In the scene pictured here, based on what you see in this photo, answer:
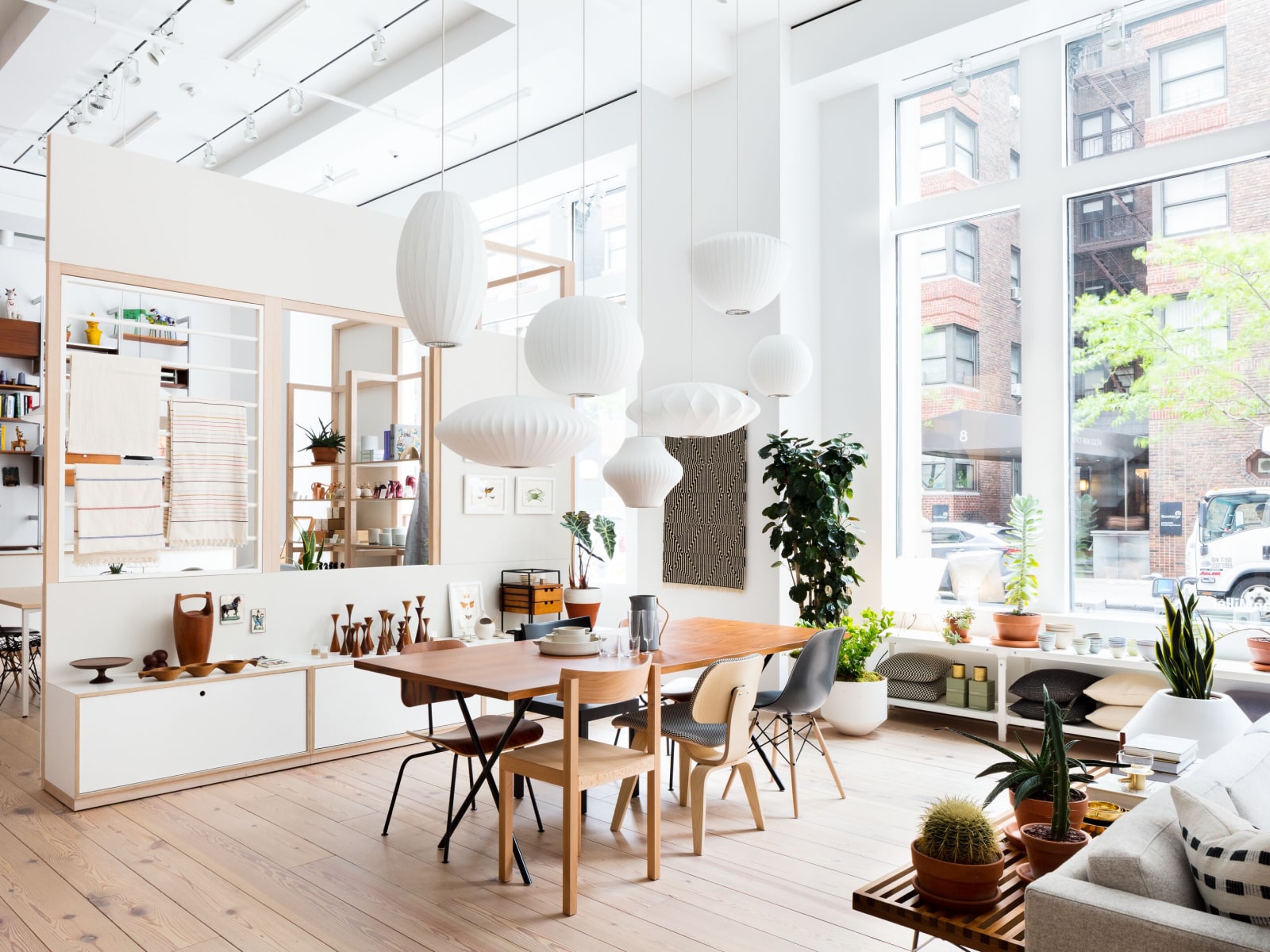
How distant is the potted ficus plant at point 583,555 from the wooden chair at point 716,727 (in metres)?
1.82

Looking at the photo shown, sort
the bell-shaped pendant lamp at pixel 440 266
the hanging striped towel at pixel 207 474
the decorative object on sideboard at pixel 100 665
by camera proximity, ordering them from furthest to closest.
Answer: the hanging striped towel at pixel 207 474, the decorative object on sideboard at pixel 100 665, the bell-shaped pendant lamp at pixel 440 266

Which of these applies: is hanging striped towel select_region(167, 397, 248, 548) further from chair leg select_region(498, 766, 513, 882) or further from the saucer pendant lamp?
the saucer pendant lamp

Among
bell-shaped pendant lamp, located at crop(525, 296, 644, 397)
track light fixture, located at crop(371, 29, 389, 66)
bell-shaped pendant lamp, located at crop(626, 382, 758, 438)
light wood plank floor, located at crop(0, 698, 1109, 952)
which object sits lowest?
light wood plank floor, located at crop(0, 698, 1109, 952)

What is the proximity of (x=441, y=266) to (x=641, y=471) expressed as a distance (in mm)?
1652

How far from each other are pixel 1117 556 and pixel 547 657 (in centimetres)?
374

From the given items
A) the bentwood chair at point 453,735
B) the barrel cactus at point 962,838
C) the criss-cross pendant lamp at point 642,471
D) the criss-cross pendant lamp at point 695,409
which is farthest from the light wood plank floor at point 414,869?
the criss-cross pendant lamp at point 695,409

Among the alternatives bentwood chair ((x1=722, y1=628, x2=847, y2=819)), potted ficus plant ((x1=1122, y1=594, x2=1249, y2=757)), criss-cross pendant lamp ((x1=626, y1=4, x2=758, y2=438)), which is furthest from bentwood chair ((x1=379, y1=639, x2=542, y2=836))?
potted ficus plant ((x1=1122, y1=594, x2=1249, y2=757))

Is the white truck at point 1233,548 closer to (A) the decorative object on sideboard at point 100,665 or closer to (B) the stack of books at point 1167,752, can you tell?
(B) the stack of books at point 1167,752

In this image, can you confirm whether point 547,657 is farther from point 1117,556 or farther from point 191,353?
point 191,353

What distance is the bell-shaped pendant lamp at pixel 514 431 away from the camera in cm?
327

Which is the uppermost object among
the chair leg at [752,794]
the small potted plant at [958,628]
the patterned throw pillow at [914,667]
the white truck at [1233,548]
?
the white truck at [1233,548]

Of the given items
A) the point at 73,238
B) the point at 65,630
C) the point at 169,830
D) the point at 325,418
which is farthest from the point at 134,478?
the point at 325,418

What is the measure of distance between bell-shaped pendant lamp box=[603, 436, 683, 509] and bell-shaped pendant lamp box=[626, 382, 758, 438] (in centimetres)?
10

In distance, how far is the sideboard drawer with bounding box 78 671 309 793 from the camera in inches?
174
